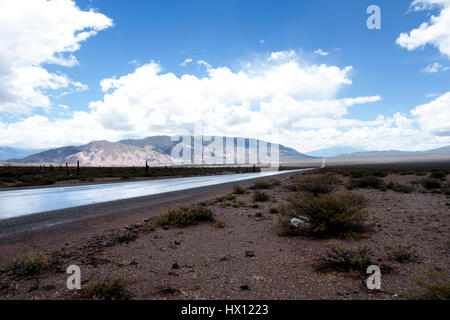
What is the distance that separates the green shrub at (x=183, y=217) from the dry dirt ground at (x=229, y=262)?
376mm

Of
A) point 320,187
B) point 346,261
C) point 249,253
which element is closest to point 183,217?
point 249,253

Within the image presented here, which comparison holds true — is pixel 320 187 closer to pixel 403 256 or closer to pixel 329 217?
pixel 329 217

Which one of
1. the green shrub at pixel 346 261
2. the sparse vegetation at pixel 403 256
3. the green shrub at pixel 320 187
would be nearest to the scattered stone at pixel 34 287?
the green shrub at pixel 346 261

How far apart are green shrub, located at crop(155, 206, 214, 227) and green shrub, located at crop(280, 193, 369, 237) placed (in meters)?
3.33

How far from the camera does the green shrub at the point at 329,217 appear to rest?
6.74m

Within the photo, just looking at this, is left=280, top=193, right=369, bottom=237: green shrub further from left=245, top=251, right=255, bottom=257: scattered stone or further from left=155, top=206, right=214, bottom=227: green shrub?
left=155, top=206, right=214, bottom=227: green shrub

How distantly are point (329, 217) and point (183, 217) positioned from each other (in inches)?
193

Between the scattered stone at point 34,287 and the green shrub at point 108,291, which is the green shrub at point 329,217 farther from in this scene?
the scattered stone at point 34,287

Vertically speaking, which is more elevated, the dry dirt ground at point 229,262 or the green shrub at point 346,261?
the green shrub at point 346,261

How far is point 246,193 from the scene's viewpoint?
695 inches
